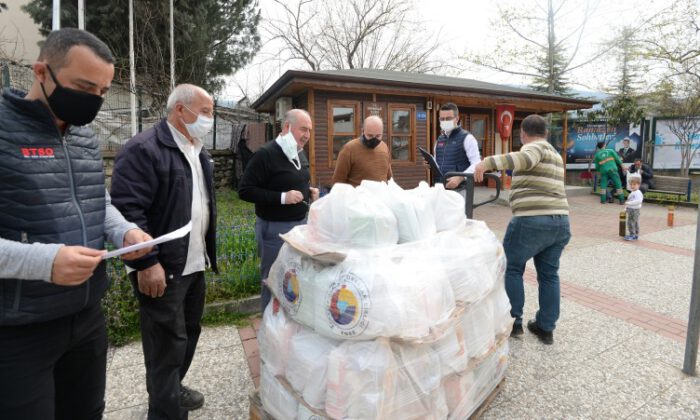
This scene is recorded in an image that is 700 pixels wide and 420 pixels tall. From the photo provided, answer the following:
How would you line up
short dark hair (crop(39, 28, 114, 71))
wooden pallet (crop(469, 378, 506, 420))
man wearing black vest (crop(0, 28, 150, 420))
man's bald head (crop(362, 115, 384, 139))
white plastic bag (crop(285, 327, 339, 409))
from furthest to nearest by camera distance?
man's bald head (crop(362, 115, 384, 139))
wooden pallet (crop(469, 378, 506, 420))
white plastic bag (crop(285, 327, 339, 409))
short dark hair (crop(39, 28, 114, 71))
man wearing black vest (crop(0, 28, 150, 420))

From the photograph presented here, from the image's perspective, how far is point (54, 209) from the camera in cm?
134

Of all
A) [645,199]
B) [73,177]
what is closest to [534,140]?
[73,177]

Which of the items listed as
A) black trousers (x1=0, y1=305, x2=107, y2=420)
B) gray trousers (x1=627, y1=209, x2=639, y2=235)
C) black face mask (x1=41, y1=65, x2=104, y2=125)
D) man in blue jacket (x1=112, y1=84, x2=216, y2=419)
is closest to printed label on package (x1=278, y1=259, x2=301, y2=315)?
man in blue jacket (x1=112, y1=84, x2=216, y2=419)

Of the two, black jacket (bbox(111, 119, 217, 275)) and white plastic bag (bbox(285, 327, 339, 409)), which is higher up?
black jacket (bbox(111, 119, 217, 275))

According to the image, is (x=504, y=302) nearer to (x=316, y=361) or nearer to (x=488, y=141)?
(x=316, y=361)

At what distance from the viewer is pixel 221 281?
383 centimetres

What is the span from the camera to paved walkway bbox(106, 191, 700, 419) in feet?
7.89

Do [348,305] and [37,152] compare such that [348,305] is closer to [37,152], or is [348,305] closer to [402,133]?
[37,152]

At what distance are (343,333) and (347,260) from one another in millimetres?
327

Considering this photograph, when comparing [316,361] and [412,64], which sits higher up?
[412,64]

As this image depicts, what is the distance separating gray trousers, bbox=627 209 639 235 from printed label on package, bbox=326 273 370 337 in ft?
24.1

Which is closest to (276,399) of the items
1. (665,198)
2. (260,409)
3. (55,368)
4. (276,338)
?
(260,409)

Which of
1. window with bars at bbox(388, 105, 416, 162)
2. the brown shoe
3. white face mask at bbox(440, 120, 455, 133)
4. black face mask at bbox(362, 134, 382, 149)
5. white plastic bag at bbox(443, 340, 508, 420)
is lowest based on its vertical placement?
the brown shoe

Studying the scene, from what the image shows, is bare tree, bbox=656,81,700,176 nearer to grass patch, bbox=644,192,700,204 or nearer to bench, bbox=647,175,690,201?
grass patch, bbox=644,192,700,204
